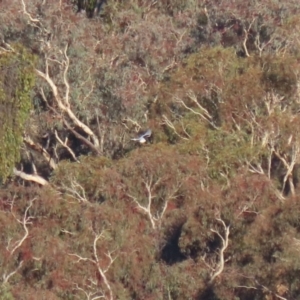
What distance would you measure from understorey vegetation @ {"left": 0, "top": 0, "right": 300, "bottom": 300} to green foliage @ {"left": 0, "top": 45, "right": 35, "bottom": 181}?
0.02 m

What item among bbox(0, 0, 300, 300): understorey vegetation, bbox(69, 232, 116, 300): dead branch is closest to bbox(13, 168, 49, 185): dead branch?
bbox(0, 0, 300, 300): understorey vegetation

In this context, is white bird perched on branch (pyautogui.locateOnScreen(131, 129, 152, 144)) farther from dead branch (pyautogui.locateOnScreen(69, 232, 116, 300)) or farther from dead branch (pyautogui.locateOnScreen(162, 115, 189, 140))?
dead branch (pyautogui.locateOnScreen(69, 232, 116, 300))

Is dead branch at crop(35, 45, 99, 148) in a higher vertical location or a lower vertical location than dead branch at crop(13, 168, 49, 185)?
higher

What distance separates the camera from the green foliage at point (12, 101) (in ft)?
57.1

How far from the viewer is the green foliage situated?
17.4 metres

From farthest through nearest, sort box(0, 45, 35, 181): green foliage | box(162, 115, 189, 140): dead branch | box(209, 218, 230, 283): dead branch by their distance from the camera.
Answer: box(162, 115, 189, 140): dead branch → box(0, 45, 35, 181): green foliage → box(209, 218, 230, 283): dead branch

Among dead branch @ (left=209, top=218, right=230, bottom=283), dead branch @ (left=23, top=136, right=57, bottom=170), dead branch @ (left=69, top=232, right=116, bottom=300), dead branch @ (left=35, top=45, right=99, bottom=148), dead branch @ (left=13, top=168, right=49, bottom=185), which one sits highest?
dead branch @ (left=209, top=218, right=230, bottom=283)

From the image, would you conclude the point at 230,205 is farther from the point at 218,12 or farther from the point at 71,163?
the point at 218,12

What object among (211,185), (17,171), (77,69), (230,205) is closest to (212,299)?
(230,205)

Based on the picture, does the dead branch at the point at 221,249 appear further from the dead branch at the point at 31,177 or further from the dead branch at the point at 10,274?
the dead branch at the point at 31,177

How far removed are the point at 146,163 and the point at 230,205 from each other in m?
2.23

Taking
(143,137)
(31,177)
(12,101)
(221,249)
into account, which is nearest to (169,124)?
(143,137)

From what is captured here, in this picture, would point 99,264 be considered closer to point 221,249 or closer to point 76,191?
point 221,249

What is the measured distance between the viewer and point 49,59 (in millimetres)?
20328
